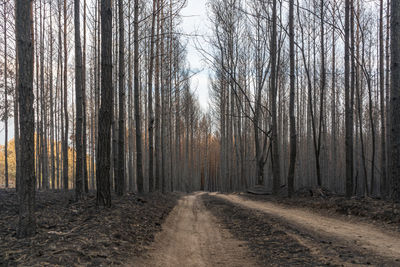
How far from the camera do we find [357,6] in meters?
16.2

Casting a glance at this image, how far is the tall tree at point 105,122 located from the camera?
7074mm

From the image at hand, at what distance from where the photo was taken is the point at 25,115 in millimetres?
4570

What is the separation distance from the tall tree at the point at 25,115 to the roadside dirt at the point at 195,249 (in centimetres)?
202

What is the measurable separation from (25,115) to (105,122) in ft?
8.54

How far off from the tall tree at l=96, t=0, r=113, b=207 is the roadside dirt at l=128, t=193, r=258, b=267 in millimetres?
1789

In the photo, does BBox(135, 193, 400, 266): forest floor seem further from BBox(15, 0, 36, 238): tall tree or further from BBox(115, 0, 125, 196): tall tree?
BBox(115, 0, 125, 196): tall tree

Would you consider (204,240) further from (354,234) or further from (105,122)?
(105,122)

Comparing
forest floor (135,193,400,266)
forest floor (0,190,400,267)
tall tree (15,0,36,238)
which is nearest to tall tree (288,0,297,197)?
forest floor (0,190,400,267)

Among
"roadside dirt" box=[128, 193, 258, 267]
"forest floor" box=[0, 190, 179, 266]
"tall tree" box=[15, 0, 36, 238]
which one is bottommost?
"roadside dirt" box=[128, 193, 258, 267]

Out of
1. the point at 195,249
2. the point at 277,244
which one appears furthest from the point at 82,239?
the point at 277,244

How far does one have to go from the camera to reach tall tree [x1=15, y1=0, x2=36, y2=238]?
457 cm

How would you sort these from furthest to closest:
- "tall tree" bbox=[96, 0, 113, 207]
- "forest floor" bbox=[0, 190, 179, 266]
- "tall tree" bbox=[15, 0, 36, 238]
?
"tall tree" bbox=[96, 0, 113, 207] < "tall tree" bbox=[15, 0, 36, 238] < "forest floor" bbox=[0, 190, 179, 266]

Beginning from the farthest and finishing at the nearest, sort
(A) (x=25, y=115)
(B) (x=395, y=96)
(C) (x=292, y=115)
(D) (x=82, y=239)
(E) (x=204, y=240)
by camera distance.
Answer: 1. (C) (x=292, y=115)
2. (B) (x=395, y=96)
3. (E) (x=204, y=240)
4. (A) (x=25, y=115)
5. (D) (x=82, y=239)

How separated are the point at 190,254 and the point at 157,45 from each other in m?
12.8
